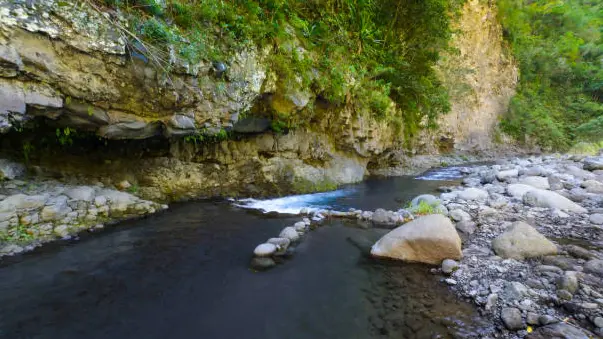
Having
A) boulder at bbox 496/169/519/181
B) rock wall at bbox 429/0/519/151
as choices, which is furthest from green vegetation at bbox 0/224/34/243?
rock wall at bbox 429/0/519/151

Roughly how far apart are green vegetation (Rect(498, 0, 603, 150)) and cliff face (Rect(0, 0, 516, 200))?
15527 mm

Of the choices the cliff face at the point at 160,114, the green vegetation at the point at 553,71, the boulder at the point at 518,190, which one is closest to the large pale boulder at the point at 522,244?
the boulder at the point at 518,190

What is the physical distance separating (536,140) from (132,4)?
24859 millimetres

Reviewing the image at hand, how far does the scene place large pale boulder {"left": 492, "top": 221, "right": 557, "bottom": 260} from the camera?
332 cm

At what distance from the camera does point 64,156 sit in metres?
5.54

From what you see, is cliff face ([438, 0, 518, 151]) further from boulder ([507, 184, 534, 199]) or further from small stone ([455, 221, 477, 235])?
small stone ([455, 221, 477, 235])

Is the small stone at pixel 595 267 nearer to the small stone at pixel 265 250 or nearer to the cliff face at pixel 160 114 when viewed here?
the small stone at pixel 265 250

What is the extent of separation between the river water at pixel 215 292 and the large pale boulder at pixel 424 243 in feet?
0.56

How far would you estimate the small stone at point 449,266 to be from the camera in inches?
128

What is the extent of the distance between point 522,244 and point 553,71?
85.6 ft

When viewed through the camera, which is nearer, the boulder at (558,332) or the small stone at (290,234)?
the boulder at (558,332)

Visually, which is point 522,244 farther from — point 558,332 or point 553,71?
point 553,71

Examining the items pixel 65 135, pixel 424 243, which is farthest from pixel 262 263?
pixel 65 135

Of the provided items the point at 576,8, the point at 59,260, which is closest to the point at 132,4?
the point at 59,260
